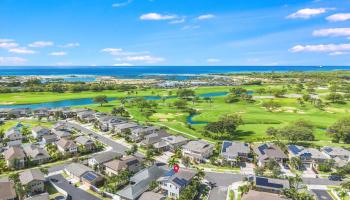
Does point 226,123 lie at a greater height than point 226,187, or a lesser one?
greater

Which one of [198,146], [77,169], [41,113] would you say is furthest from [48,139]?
[41,113]

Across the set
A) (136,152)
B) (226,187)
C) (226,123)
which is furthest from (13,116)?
(226,187)

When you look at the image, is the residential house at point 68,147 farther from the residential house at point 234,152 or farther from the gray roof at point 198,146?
the residential house at point 234,152

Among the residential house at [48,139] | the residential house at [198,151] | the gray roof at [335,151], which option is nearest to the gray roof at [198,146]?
the residential house at [198,151]

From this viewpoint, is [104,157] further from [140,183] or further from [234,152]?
[234,152]

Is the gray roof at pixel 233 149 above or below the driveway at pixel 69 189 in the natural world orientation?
above

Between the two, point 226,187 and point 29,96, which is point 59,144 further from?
point 29,96
